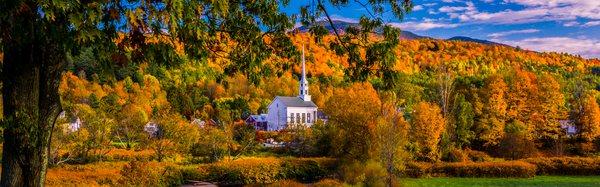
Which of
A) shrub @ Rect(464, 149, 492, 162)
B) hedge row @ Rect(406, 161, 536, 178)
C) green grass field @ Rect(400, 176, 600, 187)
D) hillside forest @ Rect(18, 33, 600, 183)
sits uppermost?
hillside forest @ Rect(18, 33, 600, 183)

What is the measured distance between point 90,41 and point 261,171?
36502mm

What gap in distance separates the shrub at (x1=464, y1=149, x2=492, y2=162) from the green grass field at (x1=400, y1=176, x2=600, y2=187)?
6.94 meters

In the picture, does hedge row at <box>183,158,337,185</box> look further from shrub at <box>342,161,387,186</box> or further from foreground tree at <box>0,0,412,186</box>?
foreground tree at <box>0,0,412,186</box>

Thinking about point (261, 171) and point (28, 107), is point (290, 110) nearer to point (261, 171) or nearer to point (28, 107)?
point (261, 171)

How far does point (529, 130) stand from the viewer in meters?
55.8

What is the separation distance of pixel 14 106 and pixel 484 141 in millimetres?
54270

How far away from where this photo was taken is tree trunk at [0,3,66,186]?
7.92 metres

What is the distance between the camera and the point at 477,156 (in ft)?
173

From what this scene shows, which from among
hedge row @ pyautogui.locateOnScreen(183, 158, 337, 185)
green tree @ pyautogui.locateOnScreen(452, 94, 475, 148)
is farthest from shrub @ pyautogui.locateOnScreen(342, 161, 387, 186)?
green tree @ pyautogui.locateOnScreen(452, 94, 475, 148)

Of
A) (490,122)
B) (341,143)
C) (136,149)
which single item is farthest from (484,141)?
(136,149)

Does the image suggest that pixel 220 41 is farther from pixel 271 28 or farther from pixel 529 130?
pixel 529 130

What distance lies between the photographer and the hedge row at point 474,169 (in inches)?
1780

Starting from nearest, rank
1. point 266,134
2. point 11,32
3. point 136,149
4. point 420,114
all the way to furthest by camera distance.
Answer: point 11,32 < point 420,114 < point 136,149 < point 266,134

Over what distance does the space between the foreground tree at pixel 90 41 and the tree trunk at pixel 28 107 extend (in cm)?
1
